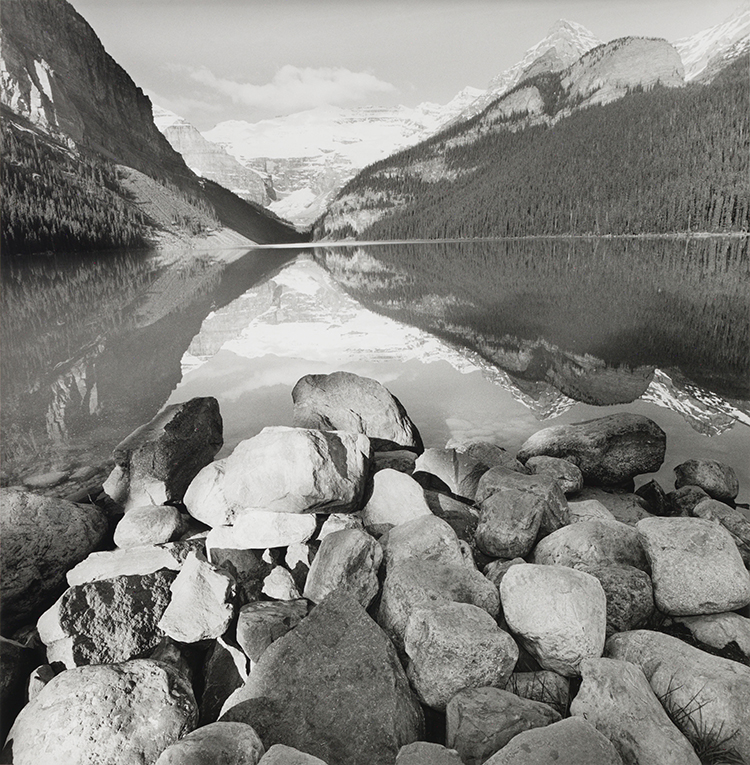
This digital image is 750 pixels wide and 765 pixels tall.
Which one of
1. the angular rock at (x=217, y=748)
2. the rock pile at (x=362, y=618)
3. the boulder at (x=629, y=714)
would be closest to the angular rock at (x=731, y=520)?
the rock pile at (x=362, y=618)

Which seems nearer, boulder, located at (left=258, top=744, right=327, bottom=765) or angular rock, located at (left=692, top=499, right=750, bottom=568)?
boulder, located at (left=258, top=744, right=327, bottom=765)

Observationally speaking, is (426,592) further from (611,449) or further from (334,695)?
(611,449)

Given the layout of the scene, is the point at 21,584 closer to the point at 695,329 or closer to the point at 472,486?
the point at 472,486

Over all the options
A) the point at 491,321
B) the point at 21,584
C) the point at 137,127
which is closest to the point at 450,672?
the point at 21,584

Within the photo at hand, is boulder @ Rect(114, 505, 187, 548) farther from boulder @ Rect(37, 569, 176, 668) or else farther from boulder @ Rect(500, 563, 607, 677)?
boulder @ Rect(500, 563, 607, 677)

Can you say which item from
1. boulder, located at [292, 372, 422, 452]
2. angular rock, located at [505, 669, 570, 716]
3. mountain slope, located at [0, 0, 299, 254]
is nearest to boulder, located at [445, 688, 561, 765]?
angular rock, located at [505, 669, 570, 716]

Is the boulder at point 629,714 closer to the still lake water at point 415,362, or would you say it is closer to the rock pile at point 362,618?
the rock pile at point 362,618

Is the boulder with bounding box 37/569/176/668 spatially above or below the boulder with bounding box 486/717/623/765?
below
